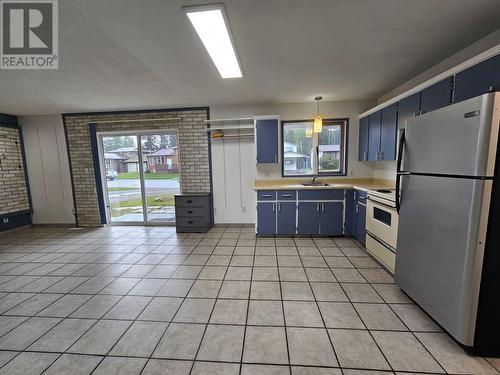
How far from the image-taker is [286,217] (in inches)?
153

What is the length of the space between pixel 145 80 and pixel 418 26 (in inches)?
124

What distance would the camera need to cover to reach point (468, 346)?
1.50 m

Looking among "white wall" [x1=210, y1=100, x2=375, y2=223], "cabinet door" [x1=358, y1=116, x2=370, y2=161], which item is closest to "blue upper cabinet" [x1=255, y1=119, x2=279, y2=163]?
"white wall" [x1=210, y1=100, x2=375, y2=223]

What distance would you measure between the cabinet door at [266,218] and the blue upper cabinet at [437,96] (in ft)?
8.20

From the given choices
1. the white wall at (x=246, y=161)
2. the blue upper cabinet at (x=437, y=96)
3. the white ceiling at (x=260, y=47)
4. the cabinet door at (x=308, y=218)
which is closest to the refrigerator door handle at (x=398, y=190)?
the blue upper cabinet at (x=437, y=96)

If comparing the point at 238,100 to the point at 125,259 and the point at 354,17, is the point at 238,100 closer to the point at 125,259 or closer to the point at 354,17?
the point at 354,17

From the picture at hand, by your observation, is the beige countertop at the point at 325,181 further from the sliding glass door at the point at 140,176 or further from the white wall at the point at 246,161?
the sliding glass door at the point at 140,176

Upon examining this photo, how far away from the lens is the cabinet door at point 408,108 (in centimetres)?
256

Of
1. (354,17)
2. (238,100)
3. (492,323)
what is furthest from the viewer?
(238,100)

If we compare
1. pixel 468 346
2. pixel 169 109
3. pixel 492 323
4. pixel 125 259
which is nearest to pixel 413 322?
pixel 468 346

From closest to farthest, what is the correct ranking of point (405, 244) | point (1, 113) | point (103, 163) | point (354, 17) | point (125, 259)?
point (354, 17) < point (405, 244) < point (125, 259) < point (1, 113) < point (103, 163)

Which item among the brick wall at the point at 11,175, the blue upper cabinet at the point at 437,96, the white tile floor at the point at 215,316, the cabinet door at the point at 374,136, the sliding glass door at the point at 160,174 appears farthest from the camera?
the sliding glass door at the point at 160,174

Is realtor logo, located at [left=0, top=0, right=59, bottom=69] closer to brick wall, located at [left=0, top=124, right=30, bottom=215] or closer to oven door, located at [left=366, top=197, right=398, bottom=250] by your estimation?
brick wall, located at [left=0, top=124, right=30, bottom=215]

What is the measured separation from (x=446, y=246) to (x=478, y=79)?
4.60ft
